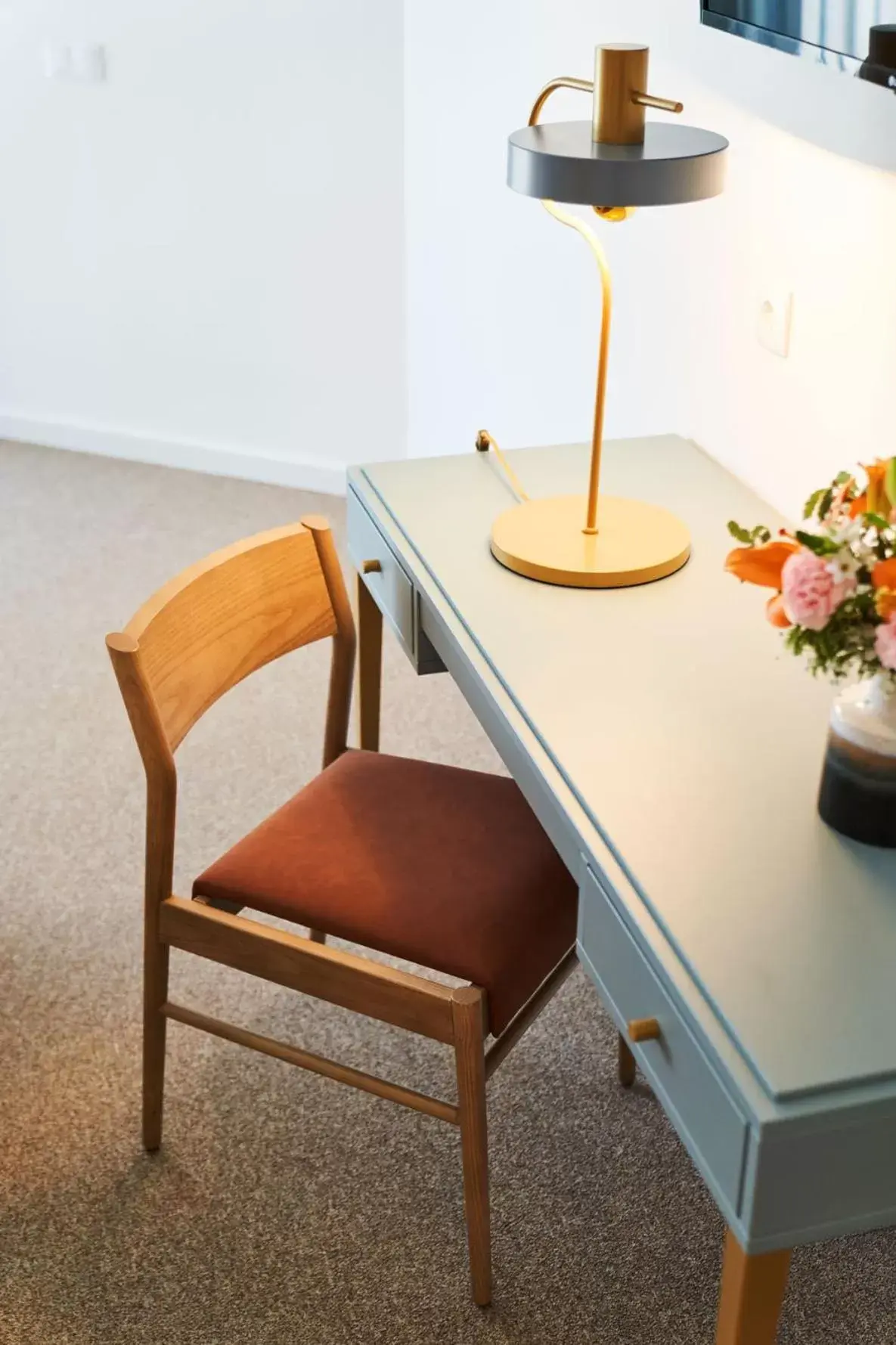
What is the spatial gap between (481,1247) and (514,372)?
173 cm

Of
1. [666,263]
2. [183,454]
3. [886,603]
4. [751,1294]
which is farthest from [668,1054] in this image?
[183,454]

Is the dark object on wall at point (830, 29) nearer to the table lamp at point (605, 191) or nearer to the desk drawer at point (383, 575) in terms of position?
the table lamp at point (605, 191)

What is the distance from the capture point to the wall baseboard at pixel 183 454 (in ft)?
12.7

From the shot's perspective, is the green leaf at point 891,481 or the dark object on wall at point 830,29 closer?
the green leaf at point 891,481

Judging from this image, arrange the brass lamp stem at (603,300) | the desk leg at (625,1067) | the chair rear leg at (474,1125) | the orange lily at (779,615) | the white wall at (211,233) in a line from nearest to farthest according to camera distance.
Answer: the orange lily at (779,615), the chair rear leg at (474,1125), the brass lamp stem at (603,300), the desk leg at (625,1067), the white wall at (211,233)

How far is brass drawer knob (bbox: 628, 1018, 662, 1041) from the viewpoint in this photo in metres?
1.14

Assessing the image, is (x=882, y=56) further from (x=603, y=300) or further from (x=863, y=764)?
(x=863, y=764)

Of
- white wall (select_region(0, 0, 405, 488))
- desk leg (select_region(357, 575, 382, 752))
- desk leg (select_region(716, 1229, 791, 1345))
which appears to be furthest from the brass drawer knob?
white wall (select_region(0, 0, 405, 488))

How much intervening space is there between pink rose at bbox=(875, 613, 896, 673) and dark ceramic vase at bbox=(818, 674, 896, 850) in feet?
0.26

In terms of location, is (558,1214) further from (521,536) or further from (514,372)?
(514,372)

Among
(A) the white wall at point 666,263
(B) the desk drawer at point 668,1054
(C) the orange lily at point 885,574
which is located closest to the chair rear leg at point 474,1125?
(B) the desk drawer at point 668,1054

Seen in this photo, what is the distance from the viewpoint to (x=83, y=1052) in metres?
1.99

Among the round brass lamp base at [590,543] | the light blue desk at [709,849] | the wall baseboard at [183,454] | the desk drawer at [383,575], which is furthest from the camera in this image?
the wall baseboard at [183,454]

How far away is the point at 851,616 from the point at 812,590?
4cm
